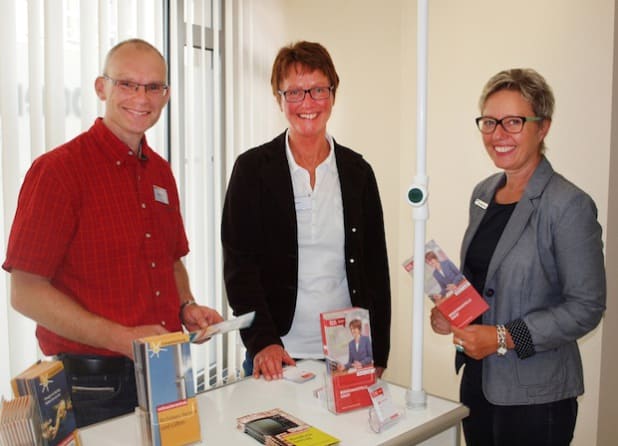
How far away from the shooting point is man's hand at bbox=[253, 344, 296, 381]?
5.66 ft

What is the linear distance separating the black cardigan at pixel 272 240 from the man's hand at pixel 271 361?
2.2 inches

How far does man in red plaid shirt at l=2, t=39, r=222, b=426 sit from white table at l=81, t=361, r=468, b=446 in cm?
24

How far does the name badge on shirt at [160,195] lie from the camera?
1.96 m

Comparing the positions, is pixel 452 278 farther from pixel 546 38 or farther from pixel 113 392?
pixel 546 38

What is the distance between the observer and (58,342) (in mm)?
1735

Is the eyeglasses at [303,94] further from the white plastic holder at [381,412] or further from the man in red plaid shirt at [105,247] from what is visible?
the white plastic holder at [381,412]

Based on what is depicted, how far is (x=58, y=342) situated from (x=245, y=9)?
262 cm

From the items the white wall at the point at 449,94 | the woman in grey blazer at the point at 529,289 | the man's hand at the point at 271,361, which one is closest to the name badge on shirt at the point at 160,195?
the man's hand at the point at 271,361

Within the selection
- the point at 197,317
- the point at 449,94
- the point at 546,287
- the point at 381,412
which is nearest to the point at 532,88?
the point at 546,287

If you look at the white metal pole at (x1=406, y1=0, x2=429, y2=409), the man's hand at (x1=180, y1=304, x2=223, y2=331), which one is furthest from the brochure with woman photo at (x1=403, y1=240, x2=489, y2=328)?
the man's hand at (x1=180, y1=304, x2=223, y2=331)

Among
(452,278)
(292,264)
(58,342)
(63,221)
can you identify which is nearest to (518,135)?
(452,278)

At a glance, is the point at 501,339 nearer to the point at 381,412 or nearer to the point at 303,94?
the point at 381,412

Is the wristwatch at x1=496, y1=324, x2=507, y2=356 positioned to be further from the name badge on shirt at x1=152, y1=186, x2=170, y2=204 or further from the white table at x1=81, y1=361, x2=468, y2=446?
the name badge on shirt at x1=152, y1=186, x2=170, y2=204

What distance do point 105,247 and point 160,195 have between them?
0.32 meters
